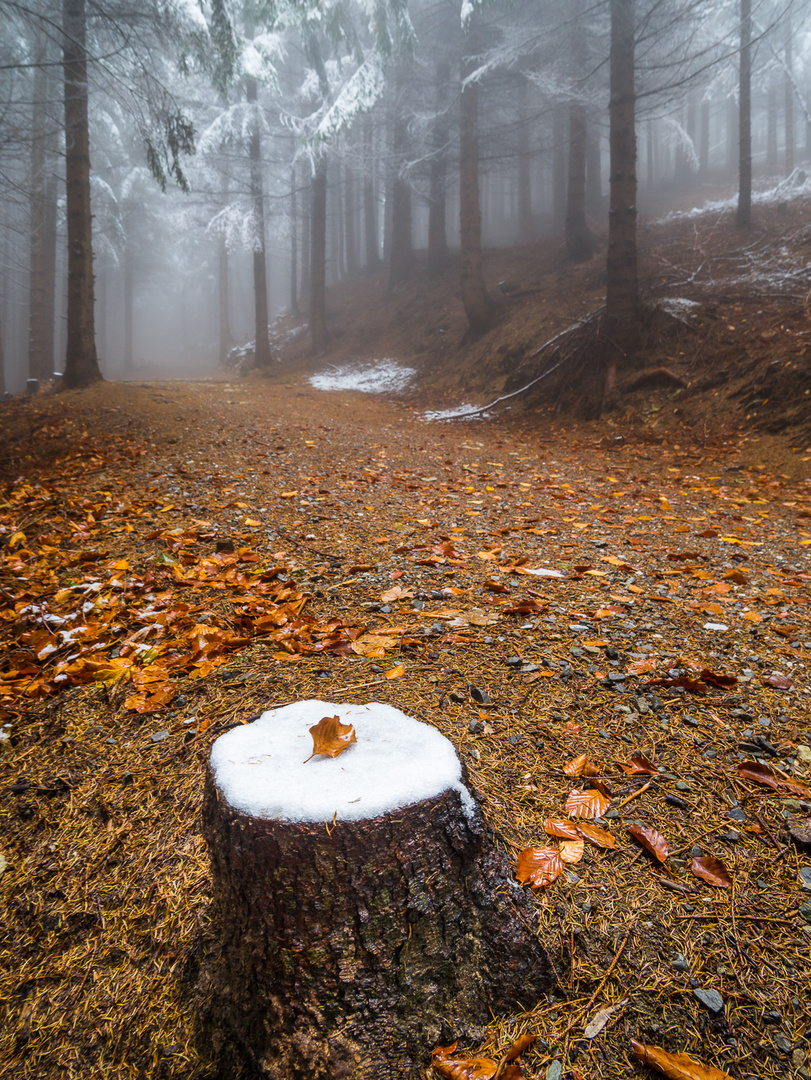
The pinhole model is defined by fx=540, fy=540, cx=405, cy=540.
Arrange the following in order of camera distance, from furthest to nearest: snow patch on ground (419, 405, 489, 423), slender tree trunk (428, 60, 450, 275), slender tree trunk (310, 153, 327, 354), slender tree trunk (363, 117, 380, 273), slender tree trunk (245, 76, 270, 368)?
slender tree trunk (363, 117, 380, 273) → slender tree trunk (310, 153, 327, 354) → slender tree trunk (245, 76, 270, 368) → slender tree trunk (428, 60, 450, 275) → snow patch on ground (419, 405, 489, 423)

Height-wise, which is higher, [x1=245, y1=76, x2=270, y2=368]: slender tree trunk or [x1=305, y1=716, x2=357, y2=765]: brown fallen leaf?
[x1=245, y1=76, x2=270, y2=368]: slender tree trunk

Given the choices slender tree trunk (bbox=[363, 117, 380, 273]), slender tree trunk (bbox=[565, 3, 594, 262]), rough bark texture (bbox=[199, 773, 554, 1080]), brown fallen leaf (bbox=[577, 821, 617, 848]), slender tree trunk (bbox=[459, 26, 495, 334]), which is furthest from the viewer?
slender tree trunk (bbox=[363, 117, 380, 273])

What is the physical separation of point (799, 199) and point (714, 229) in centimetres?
302

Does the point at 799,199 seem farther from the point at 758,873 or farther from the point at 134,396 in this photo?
the point at 758,873

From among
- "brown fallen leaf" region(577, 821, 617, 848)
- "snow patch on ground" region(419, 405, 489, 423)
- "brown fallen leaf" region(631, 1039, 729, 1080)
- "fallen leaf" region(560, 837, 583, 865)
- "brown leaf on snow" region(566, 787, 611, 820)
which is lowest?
"brown fallen leaf" region(631, 1039, 729, 1080)

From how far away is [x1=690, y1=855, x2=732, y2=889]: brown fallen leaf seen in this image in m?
1.33

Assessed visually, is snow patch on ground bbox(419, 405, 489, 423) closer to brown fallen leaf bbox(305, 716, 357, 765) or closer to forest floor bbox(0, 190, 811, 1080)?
forest floor bbox(0, 190, 811, 1080)

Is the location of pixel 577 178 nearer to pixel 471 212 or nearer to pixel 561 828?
pixel 471 212

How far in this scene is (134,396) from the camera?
8.56 meters

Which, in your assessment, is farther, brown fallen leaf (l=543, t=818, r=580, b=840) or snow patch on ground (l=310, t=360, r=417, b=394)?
snow patch on ground (l=310, t=360, r=417, b=394)

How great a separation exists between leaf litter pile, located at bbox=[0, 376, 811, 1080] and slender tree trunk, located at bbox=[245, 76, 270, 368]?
12.6 metres

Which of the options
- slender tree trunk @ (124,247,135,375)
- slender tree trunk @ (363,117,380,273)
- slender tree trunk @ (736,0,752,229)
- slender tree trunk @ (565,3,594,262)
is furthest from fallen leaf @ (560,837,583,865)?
slender tree trunk @ (124,247,135,375)

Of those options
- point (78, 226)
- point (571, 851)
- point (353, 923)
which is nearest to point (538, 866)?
point (571, 851)

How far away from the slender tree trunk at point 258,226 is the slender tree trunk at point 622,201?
9857 millimetres
